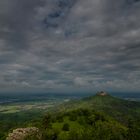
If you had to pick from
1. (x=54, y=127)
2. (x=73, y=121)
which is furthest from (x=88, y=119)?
(x=54, y=127)

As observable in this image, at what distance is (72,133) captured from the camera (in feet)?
431

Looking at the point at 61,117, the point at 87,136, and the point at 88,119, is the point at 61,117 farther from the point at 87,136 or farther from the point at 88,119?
the point at 87,136

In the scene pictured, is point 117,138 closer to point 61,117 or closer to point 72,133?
point 72,133

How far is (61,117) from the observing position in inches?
6880

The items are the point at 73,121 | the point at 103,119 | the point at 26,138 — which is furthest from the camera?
the point at 103,119

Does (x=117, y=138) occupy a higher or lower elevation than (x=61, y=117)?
lower

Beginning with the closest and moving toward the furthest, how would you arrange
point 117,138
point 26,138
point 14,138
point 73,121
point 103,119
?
1. point 26,138
2. point 14,138
3. point 117,138
4. point 73,121
5. point 103,119

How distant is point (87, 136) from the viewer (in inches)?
4811

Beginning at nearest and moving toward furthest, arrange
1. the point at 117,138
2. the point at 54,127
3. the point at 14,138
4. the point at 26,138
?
1. the point at 26,138
2. the point at 14,138
3. the point at 117,138
4. the point at 54,127

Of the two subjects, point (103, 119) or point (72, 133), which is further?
point (103, 119)

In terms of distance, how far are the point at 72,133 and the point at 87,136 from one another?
41.5 feet

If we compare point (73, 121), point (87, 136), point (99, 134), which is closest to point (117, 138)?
point (99, 134)

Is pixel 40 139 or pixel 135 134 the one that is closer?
pixel 40 139

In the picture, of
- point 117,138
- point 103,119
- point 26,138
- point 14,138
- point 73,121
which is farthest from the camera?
point 103,119
